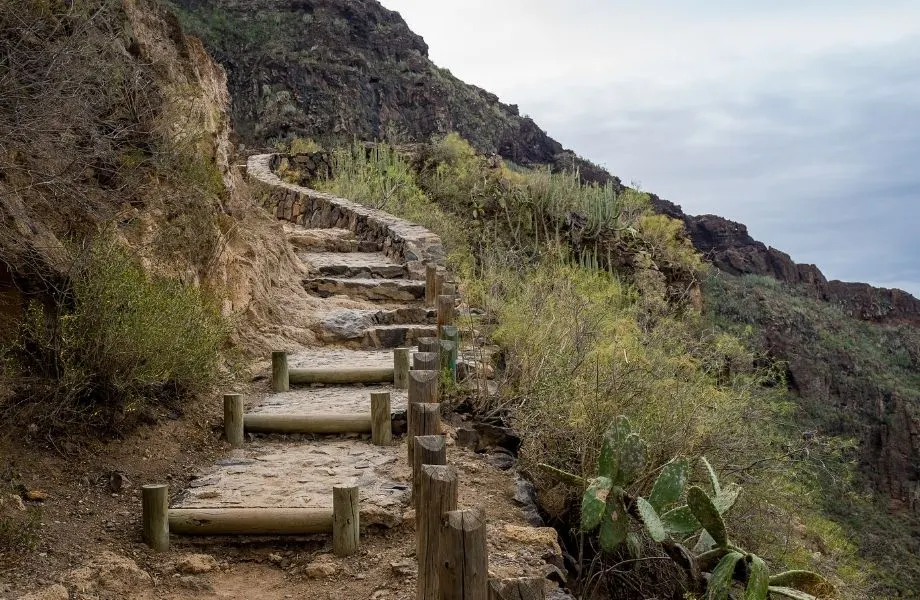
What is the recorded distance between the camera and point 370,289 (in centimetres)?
955

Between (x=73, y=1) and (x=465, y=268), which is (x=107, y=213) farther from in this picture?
(x=465, y=268)

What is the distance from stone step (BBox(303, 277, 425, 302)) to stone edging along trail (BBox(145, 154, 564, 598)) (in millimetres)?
12

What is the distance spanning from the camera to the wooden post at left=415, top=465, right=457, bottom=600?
2.88 metres

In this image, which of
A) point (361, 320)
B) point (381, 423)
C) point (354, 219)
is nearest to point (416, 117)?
point (354, 219)

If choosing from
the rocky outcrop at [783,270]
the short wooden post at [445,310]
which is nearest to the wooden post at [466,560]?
the short wooden post at [445,310]

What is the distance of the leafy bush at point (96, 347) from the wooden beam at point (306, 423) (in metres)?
0.69

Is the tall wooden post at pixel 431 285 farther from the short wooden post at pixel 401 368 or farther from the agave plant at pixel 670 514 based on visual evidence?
the agave plant at pixel 670 514

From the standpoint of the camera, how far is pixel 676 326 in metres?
7.54

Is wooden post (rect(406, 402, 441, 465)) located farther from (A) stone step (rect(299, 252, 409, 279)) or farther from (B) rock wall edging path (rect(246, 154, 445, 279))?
(A) stone step (rect(299, 252, 409, 279))

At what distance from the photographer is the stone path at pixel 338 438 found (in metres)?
4.37

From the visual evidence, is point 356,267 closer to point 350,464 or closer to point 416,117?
point 350,464

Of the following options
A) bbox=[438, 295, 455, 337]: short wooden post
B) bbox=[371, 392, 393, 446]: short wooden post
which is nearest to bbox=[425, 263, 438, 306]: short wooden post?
bbox=[438, 295, 455, 337]: short wooden post

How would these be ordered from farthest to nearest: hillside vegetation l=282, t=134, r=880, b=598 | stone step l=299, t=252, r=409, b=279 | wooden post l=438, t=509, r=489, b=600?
1. stone step l=299, t=252, r=409, b=279
2. hillside vegetation l=282, t=134, r=880, b=598
3. wooden post l=438, t=509, r=489, b=600

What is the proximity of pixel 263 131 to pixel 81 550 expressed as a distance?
101 ft
